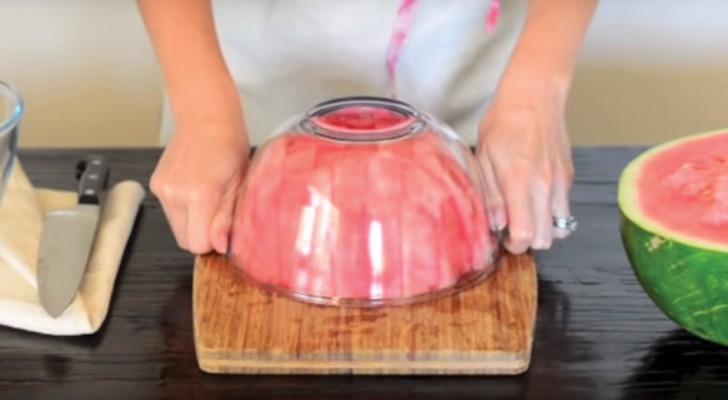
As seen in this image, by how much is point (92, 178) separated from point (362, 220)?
0.30 metres

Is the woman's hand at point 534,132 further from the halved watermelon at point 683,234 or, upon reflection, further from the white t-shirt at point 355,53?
the white t-shirt at point 355,53

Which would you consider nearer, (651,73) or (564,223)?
(564,223)

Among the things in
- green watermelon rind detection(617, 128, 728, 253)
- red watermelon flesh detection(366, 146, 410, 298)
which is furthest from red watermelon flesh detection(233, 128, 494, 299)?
green watermelon rind detection(617, 128, 728, 253)

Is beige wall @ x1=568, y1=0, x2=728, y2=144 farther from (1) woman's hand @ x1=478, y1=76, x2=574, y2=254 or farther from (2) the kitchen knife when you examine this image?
(2) the kitchen knife

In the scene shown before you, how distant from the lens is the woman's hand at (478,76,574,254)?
34.9 inches

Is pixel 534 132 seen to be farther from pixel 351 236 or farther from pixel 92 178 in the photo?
pixel 92 178

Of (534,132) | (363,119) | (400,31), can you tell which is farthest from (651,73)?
(363,119)

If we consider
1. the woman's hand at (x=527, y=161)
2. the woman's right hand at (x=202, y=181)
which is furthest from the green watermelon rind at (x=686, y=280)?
the woman's right hand at (x=202, y=181)

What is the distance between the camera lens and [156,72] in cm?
165

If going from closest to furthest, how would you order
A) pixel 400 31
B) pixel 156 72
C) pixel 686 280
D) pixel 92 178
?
pixel 686 280, pixel 92 178, pixel 400 31, pixel 156 72

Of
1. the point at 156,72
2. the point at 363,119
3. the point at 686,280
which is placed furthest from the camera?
the point at 156,72

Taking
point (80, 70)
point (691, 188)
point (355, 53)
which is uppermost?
point (691, 188)

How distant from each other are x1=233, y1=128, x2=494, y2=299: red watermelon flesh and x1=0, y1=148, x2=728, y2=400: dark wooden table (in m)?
0.07

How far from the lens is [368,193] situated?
81 centimetres
